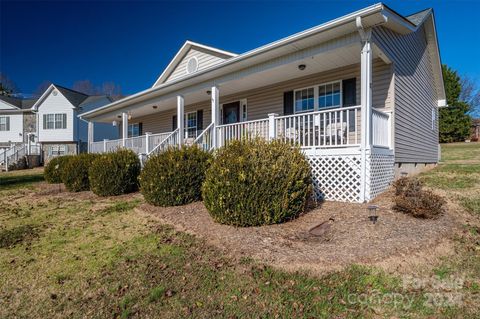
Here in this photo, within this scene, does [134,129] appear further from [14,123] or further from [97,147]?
[14,123]

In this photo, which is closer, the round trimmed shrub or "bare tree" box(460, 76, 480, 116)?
the round trimmed shrub

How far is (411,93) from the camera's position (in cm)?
962

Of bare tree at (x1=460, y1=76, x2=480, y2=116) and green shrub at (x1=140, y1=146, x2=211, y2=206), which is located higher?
bare tree at (x1=460, y1=76, x2=480, y2=116)

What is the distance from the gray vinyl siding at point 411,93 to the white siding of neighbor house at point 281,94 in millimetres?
339

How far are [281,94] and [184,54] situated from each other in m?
6.99

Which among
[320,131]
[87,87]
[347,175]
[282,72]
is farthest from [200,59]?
[87,87]

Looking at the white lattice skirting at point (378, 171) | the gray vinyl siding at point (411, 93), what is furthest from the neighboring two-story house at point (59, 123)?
the white lattice skirting at point (378, 171)

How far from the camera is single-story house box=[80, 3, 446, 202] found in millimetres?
6480

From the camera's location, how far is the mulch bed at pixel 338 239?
12.4 ft

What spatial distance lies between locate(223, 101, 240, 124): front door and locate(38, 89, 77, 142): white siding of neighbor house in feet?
62.9

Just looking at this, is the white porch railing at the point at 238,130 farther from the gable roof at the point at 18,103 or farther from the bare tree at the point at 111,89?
the bare tree at the point at 111,89

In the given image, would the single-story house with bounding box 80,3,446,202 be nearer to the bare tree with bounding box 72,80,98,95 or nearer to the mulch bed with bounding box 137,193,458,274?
the mulch bed with bounding box 137,193,458,274

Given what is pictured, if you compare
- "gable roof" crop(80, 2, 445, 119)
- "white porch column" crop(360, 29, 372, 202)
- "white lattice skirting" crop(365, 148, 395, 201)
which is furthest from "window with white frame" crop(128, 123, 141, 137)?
"white porch column" crop(360, 29, 372, 202)

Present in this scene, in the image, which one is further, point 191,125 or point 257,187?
point 191,125
